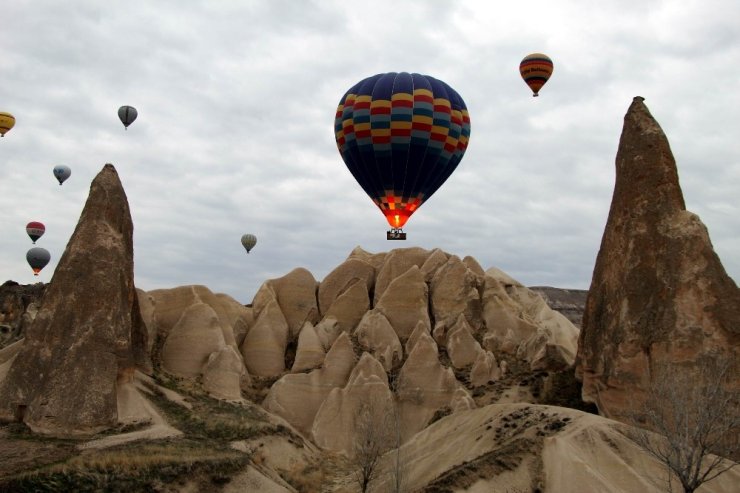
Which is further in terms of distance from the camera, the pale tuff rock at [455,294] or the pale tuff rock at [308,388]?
the pale tuff rock at [455,294]

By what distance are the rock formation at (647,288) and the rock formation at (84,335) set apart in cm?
1906

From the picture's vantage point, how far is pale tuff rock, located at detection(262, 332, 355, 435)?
1491 inches

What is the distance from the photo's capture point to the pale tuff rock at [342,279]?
4603 centimetres

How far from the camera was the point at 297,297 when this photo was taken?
45875 mm

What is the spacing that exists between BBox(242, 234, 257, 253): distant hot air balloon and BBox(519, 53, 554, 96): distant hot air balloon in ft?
82.0

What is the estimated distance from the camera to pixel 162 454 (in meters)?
25.4

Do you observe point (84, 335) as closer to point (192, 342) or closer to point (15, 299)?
point (192, 342)

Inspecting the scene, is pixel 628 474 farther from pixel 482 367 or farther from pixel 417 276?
pixel 417 276

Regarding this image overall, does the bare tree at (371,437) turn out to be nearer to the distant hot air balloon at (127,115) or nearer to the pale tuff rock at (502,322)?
the pale tuff rock at (502,322)

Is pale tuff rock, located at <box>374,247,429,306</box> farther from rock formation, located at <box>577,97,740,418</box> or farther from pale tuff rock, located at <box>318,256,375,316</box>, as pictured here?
rock formation, located at <box>577,97,740,418</box>

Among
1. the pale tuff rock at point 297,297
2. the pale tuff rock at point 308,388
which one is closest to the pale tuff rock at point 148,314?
the pale tuff rock at point 308,388

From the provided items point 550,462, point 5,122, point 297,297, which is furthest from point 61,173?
point 550,462

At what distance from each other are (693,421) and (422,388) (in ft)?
50.0

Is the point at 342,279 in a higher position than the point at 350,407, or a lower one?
higher
